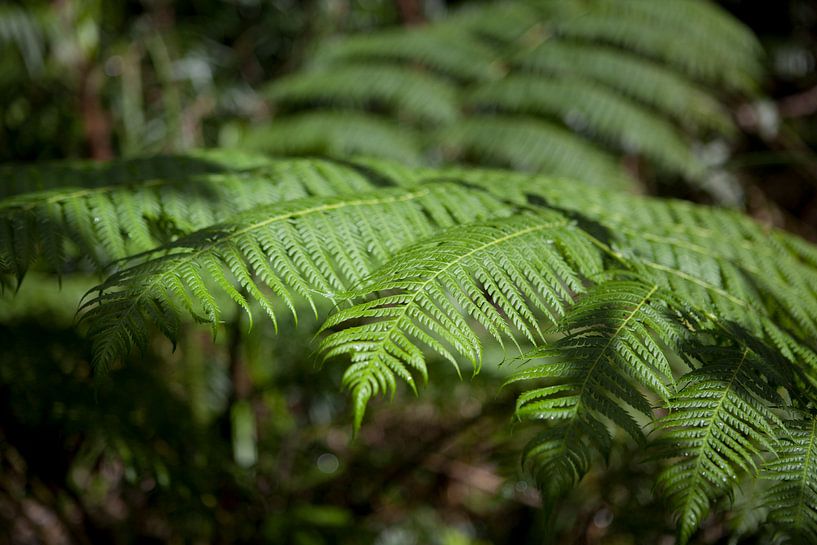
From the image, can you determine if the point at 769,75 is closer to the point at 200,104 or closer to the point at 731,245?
the point at 731,245

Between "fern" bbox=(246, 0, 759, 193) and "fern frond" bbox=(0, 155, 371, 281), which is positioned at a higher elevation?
"fern frond" bbox=(0, 155, 371, 281)

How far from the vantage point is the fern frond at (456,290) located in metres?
0.70

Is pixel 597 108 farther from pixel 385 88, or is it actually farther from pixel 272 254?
pixel 272 254

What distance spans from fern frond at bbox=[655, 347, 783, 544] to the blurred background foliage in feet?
0.17

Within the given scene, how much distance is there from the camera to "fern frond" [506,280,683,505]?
25.5 inches

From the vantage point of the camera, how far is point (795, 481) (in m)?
0.70

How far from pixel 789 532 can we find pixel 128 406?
4.25ft

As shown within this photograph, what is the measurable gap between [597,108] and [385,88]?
2.27 ft

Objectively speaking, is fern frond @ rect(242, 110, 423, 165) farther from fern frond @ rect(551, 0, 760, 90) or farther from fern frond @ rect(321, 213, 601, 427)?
fern frond @ rect(321, 213, 601, 427)

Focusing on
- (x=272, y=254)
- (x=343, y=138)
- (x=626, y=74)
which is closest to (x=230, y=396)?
(x=343, y=138)

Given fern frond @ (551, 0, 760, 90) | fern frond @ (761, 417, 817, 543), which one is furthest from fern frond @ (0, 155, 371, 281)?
fern frond @ (551, 0, 760, 90)

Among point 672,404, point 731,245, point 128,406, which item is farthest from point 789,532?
point 128,406

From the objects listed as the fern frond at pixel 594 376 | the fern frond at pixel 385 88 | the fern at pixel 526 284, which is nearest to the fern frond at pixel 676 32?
the fern frond at pixel 385 88

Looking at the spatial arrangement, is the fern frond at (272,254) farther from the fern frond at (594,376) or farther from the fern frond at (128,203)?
the fern frond at (594,376)
